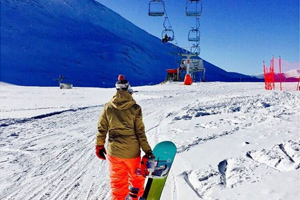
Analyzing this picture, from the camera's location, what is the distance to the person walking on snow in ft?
10.3

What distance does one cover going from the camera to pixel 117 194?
324 centimetres

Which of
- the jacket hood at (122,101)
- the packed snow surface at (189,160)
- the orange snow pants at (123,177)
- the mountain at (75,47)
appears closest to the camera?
the jacket hood at (122,101)

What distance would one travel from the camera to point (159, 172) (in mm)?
3109

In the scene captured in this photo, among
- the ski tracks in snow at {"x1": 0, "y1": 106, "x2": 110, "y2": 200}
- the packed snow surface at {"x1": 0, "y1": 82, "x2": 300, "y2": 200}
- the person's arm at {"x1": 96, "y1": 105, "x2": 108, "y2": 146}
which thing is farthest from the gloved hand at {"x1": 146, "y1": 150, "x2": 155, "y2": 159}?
the ski tracks in snow at {"x1": 0, "y1": 106, "x2": 110, "y2": 200}

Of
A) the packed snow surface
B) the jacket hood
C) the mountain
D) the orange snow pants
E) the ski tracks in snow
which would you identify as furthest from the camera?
the mountain

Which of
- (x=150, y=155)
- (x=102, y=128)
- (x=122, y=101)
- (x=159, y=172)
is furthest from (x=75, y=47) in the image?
(x=159, y=172)

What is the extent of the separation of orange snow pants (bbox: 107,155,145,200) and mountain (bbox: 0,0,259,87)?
58601mm

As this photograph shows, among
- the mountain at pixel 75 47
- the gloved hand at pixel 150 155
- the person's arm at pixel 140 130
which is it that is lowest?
the gloved hand at pixel 150 155

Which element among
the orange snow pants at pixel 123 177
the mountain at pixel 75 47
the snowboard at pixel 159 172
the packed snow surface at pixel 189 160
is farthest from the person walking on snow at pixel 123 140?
the mountain at pixel 75 47

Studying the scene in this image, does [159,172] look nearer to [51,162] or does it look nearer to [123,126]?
[123,126]

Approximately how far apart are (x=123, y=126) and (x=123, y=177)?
67 centimetres

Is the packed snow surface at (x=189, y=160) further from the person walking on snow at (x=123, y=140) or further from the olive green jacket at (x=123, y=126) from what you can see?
the olive green jacket at (x=123, y=126)

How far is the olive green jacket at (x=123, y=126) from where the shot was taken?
3.12 metres

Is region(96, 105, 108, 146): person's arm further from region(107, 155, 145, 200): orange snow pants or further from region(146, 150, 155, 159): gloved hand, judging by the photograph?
region(146, 150, 155, 159): gloved hand
